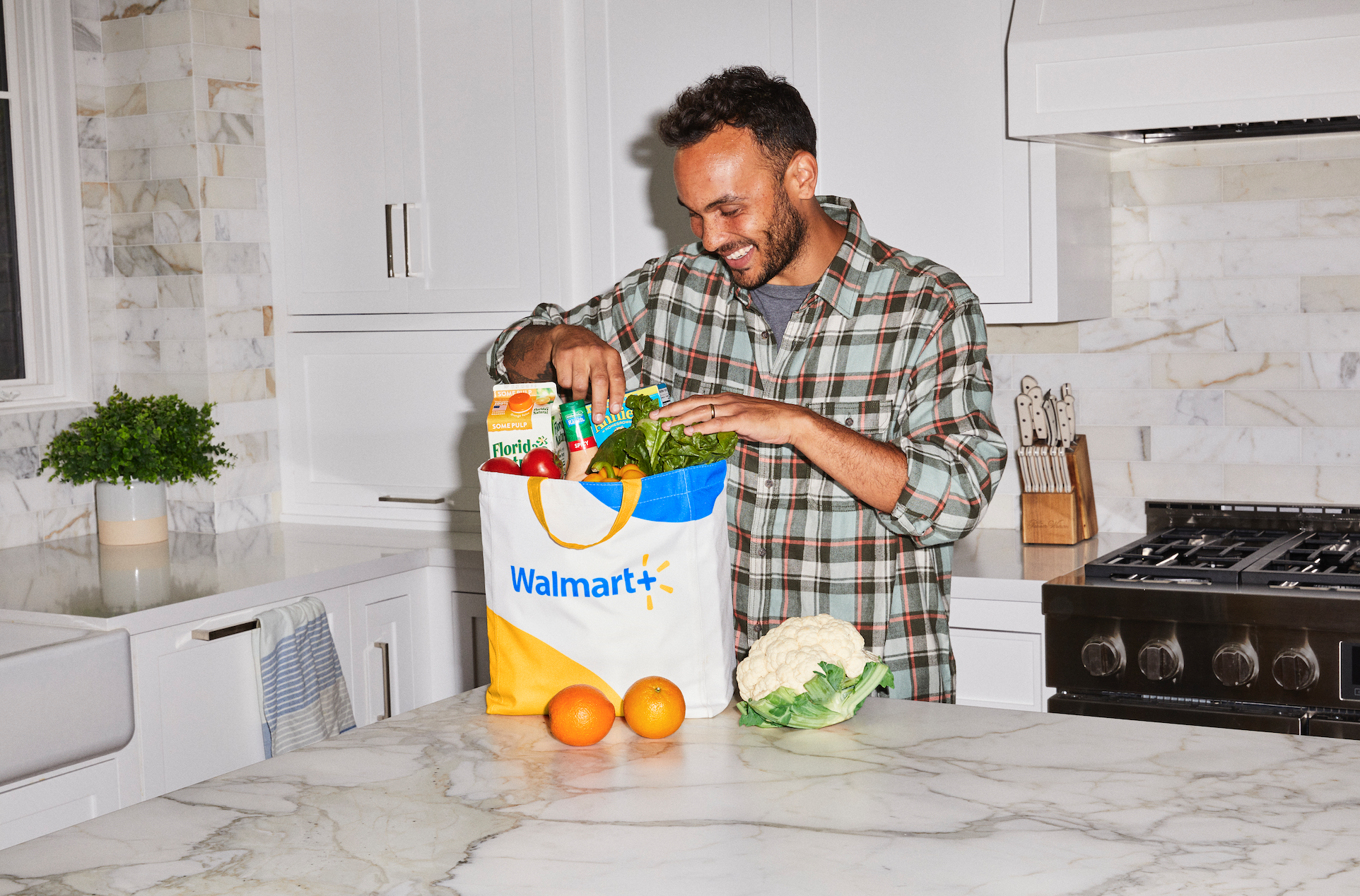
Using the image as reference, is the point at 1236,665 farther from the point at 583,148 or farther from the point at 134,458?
the point at 134,458

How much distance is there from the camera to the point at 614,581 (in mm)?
1349

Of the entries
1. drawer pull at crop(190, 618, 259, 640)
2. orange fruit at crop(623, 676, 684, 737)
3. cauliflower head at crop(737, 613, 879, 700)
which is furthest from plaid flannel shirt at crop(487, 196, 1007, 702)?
drawer pull at crop(190, 618, 259, 640)

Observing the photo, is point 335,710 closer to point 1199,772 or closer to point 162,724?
point 162,724

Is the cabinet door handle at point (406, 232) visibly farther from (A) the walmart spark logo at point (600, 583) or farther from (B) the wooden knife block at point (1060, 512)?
(A) the walmart spark logo at point (600, 583)

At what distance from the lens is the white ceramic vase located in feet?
9.44

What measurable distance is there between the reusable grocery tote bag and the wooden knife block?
58.5 inches

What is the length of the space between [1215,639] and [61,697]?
1.90 metres

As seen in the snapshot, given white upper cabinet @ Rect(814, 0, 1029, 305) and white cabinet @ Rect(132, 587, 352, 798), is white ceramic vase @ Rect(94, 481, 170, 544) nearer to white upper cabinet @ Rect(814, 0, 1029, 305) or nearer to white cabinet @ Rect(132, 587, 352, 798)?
white cabinet @ Rect(132, 587, 352, 798)

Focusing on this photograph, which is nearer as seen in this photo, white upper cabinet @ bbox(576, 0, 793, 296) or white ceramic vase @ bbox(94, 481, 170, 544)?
white upper cabinet @ bbox(576, 0, 793, 296)

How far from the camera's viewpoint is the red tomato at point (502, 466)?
1379 mm

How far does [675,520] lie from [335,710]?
1.51m

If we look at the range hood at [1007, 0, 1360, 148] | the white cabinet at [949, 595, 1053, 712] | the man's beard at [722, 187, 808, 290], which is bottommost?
the white cabinet at [949, 595, 1053, 712]

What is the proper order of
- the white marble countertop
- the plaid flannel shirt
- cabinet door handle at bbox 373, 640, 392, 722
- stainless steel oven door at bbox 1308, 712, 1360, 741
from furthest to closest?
cabinet door handle at bbox 373, 640, 392, 722
stainless steel oven door at bbox 1308, 712, 1360, 741
the plaid flannel shirt
the white marble countertop

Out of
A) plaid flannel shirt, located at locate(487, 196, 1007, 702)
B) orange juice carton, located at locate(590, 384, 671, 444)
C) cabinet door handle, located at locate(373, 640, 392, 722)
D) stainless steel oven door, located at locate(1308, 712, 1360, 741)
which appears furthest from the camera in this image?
cabinet door handle, located at locate(373, 640, 392, 722)
